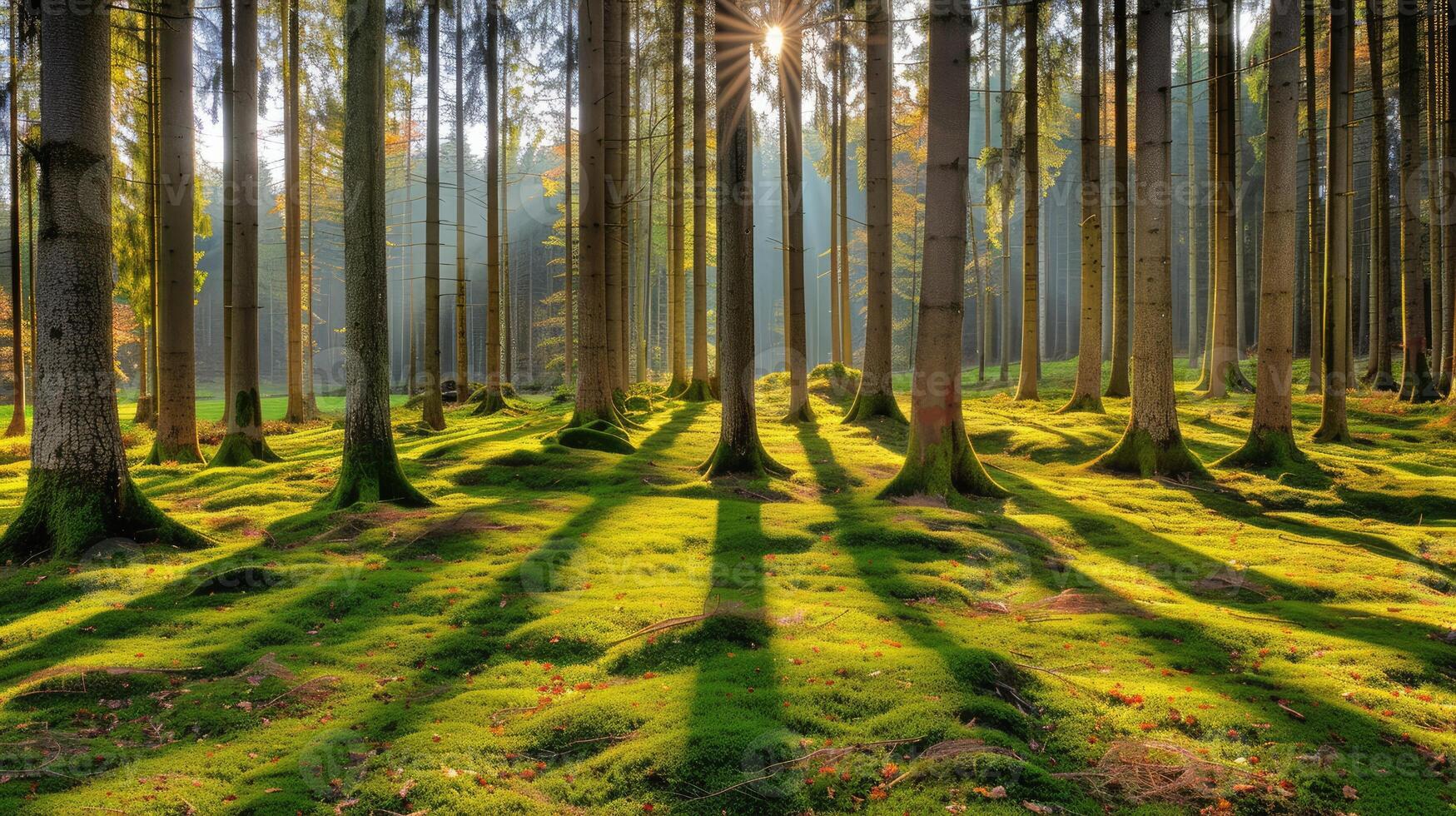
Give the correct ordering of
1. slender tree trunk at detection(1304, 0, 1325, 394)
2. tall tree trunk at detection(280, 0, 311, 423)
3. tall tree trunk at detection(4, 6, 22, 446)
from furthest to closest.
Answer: tall tree trunk at detection(280, 0, 311, 423) < tall tree trunk at detection(4, 6, 22, 446) < slender tree trunk at detection(1304, 0, 1325, 394)

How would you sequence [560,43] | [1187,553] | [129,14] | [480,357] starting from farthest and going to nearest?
[480,357] → [560,43] → [129,14] → [1187,553]

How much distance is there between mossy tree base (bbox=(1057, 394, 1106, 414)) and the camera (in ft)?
51.6

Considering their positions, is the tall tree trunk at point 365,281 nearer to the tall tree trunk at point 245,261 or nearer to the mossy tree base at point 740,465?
the mossy tree base at point 740,465

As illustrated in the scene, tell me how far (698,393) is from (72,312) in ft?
45.0

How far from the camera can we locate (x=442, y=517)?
7566mm

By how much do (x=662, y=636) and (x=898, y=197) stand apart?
1142 inches

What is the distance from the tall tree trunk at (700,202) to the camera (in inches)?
669

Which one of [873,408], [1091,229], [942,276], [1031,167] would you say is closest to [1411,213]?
[1091,229]

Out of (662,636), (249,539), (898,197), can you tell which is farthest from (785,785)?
(898,197)

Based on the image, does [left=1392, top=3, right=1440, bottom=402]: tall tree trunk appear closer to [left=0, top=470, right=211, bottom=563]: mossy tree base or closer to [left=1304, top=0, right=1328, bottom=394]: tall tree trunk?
[left=1304, top=0, right=1328, bottom=394]: tall tree trunk

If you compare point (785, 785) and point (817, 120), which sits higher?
point (817, 120)

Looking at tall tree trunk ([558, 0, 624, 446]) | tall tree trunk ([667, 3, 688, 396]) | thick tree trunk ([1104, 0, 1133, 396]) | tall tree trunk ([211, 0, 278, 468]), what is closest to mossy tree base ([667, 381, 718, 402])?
tall tree trunk ([667, 3, 688, 396])

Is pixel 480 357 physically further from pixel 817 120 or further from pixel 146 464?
pixel 146 464

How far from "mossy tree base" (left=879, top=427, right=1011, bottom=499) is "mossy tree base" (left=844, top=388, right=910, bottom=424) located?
18.9 feet
